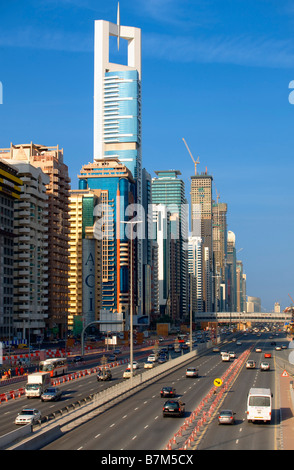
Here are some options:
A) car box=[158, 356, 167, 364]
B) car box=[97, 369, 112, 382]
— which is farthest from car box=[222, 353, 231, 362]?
car box=[97, 369, 112, 382]

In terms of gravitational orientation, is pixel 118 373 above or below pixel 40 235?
below

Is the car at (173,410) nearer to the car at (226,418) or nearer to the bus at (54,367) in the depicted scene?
the car at (226,418)

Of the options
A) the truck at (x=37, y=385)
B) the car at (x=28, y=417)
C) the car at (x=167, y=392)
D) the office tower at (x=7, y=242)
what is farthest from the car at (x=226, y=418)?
the office tower at (x=7, y=242)

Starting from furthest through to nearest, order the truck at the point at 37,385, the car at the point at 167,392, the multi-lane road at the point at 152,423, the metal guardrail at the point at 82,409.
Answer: the truck at the point at 37,385, the car at the point at 167,392, the multi-lane road at the point at 152,423, the metal guardrail at the point at 82,409

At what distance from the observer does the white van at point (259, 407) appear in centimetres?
4353

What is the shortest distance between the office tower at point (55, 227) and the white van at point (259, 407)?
128 metres

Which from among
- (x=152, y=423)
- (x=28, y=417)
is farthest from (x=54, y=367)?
(x=152, y=423)

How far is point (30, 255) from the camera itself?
512ft

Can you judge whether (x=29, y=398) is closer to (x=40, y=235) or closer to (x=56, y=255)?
(x=40, y=235)

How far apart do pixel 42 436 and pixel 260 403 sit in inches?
619

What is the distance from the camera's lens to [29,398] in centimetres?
6097

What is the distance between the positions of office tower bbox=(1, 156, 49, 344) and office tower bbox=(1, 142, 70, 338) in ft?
33.1

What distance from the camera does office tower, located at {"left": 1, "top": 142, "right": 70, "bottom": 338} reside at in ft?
572
